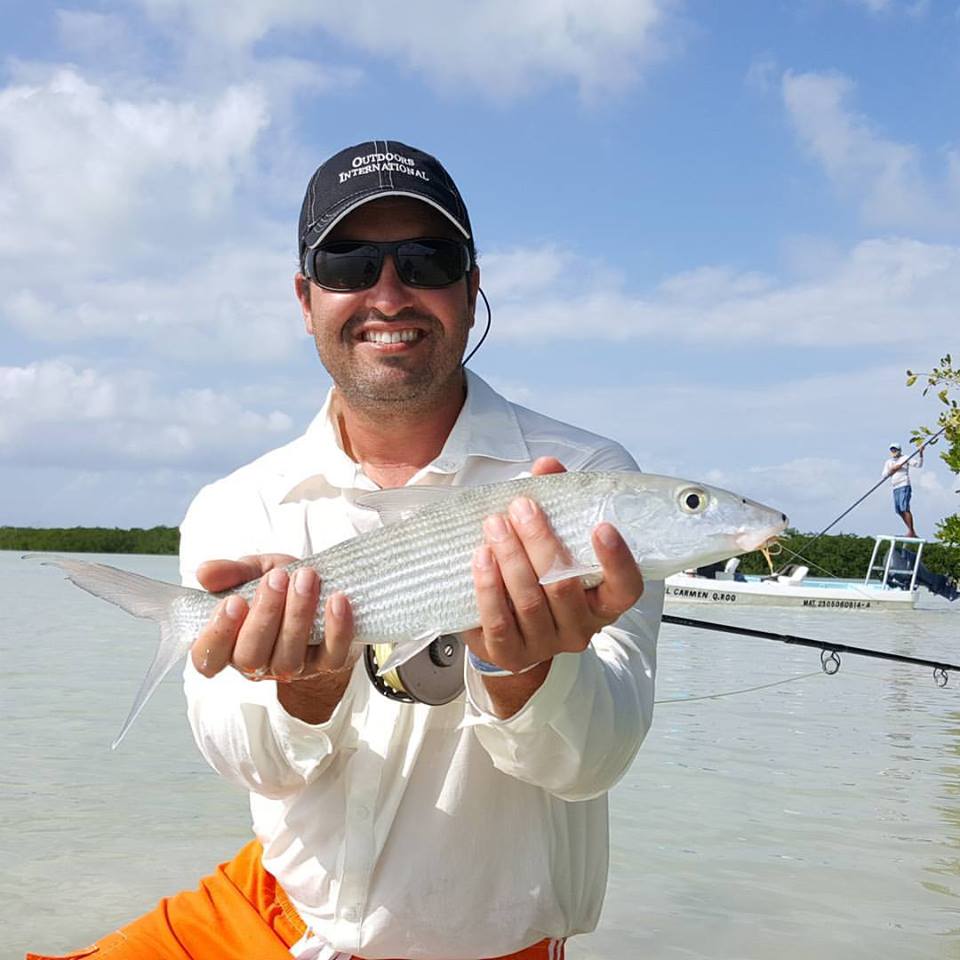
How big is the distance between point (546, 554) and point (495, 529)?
134mm

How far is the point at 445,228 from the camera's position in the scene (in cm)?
381

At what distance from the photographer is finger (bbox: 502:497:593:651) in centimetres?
258

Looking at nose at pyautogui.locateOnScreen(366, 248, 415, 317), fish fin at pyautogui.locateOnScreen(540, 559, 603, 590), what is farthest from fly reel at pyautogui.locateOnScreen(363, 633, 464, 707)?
nose at pyautogui.locateOnScreen(366, 248, 415, 317)

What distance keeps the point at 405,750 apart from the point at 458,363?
4.34 ft

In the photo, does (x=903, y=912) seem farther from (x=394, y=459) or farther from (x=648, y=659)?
(x=394, y=459)

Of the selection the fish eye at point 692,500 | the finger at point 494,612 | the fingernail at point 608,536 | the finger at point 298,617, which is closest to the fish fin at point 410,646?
the finger at point 494,612

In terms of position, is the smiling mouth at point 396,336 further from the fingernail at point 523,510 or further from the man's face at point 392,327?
the fingernail at point 523,510

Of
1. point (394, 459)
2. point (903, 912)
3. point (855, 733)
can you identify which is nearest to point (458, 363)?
point (394, 459)

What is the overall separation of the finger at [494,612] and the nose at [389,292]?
4.34 feet

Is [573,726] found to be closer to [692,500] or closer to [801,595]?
[692,500]

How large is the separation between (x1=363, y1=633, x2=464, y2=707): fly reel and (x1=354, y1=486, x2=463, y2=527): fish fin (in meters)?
0.48

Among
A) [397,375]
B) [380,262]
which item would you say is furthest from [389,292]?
[397,375]

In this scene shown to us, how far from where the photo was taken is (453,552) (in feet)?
8.86

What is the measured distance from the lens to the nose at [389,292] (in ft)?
12.1
